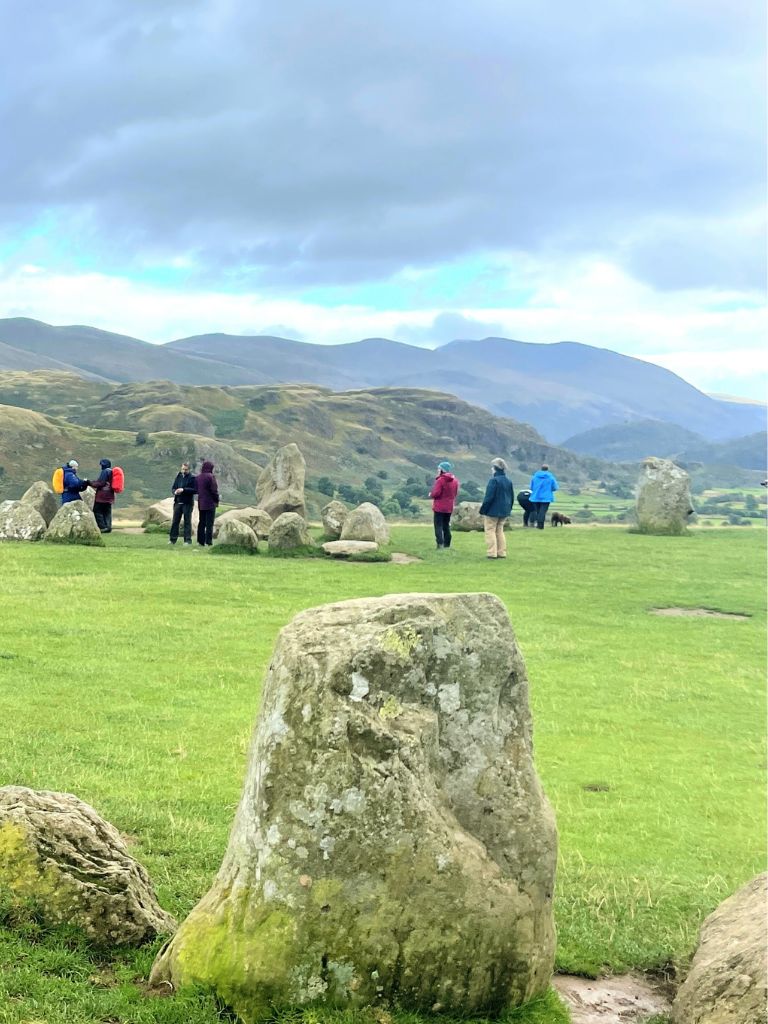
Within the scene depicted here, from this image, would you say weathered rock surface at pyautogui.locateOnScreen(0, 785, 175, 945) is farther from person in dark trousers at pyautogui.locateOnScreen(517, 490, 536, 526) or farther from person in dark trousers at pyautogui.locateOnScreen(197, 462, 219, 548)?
person in dark trousers at pyautogui.locateOnScreen(517, 490, 536, 526)

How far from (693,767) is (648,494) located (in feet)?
97.5

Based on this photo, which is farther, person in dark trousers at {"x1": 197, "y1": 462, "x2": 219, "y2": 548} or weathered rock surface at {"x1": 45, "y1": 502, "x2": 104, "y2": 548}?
person in dark trousers at {"x1": 197, "y1": 462, "x2": 219, "y2": 548}

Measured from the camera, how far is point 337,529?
3703 cm

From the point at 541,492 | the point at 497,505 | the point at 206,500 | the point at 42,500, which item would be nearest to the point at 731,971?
the point at 497,505

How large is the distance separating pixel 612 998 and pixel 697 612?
18347 mm

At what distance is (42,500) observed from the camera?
36312mm

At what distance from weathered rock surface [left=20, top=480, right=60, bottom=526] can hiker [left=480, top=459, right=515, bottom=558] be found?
16.0 metres

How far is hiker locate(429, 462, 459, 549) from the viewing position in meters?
33.1

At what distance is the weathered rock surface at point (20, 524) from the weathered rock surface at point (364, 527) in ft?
33.6

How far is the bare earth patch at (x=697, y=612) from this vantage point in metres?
24.5

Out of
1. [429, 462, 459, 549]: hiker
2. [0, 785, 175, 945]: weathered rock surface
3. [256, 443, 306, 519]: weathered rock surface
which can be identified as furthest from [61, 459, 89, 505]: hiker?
[0, 785, 175, 945]: weathered rock surface

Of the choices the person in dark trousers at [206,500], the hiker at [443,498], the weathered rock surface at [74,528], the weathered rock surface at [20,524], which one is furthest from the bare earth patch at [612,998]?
the weathered rock surface at [20,524]

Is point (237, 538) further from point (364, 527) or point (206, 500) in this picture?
point (364, 527)

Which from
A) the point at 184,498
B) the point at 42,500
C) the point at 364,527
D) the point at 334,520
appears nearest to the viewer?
the point at 184,498
